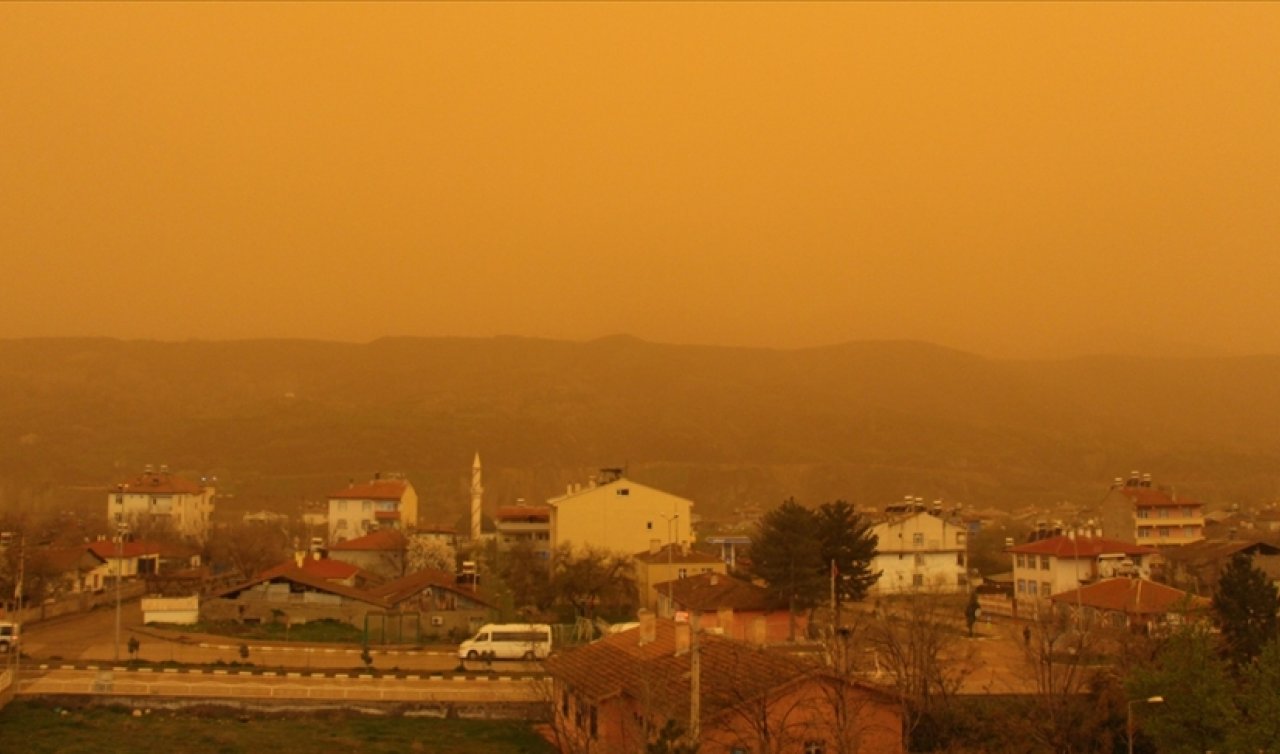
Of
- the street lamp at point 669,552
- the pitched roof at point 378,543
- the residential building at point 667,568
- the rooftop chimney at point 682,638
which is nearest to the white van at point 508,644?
the street lamp at point 669,552

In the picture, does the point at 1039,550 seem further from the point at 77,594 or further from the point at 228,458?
the point at 228,458

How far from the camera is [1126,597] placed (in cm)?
3152

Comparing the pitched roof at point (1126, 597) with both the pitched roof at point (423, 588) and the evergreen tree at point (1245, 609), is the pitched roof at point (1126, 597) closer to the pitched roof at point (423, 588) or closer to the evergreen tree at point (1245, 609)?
the evergreen tree at point (1245, 609)

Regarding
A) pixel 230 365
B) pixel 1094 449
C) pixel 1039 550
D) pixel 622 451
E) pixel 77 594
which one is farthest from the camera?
pixel 230 365

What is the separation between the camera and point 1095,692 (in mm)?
21719

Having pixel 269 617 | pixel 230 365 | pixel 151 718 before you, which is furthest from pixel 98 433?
pixel 151 718

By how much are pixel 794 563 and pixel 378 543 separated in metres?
23.0

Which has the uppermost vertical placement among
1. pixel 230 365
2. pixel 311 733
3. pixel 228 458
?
pixel 230 365

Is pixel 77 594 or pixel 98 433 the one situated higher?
pixel 98 433

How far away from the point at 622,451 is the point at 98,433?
5274cm

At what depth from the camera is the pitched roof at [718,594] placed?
32750 millimetres

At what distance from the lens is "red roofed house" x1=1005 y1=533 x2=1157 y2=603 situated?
40125 millimetres

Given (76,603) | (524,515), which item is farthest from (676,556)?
(76,603)

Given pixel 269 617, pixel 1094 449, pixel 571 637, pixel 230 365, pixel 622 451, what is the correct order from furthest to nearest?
A: pixel 230 365 → pixel 1094 449 → pixel 622 451 → pixel 269 617 → pixel 571 637
